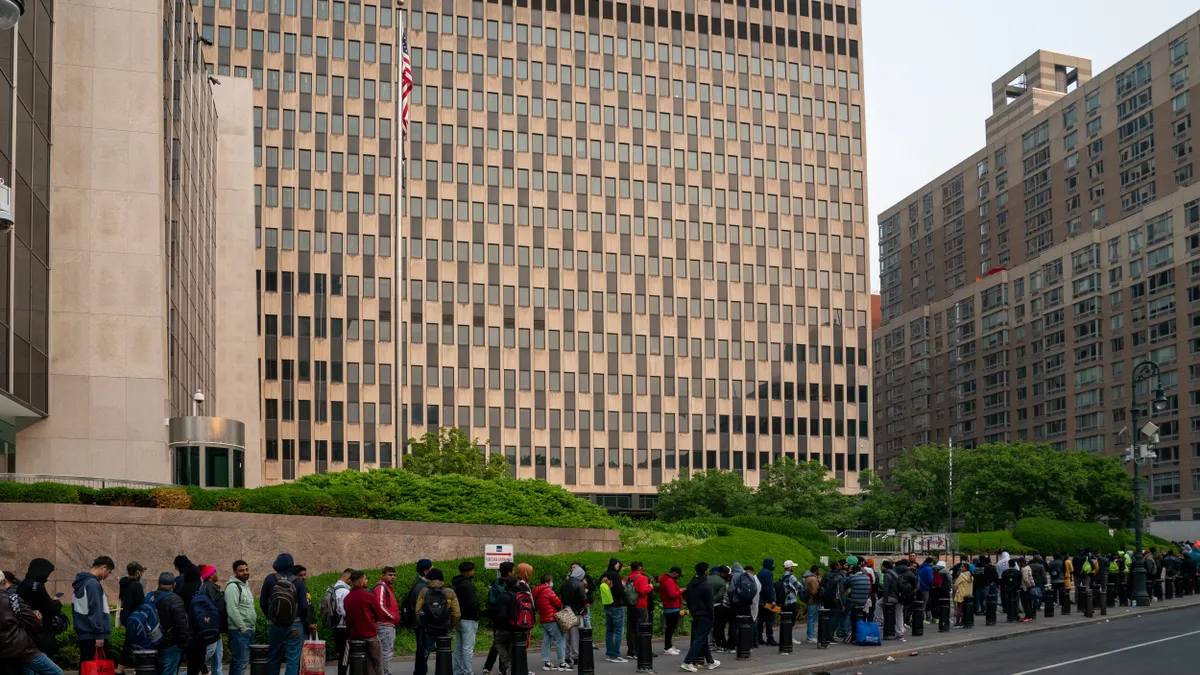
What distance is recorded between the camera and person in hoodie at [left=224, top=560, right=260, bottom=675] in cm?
1900

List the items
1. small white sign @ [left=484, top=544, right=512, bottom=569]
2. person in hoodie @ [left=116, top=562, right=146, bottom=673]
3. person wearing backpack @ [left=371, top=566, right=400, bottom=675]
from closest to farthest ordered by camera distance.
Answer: person in hoodie @ [left=116, top=562, right=146, bottom=673] < person wearing backpack @ [left=371, top=566, right=400, bottom=675] < small white sign @ [left=484, top=544, right=512, bottom=569]

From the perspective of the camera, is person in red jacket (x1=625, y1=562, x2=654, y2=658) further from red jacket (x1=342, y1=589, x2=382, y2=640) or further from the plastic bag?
the plastic bag

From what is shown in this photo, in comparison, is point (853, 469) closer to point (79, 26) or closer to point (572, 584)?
point (79, 26)

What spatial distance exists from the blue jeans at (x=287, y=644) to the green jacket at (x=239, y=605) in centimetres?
36

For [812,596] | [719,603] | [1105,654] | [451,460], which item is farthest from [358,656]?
[451,460]

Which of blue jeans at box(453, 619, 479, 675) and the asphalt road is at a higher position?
blue jeans at box(453, 619, 479, 675)

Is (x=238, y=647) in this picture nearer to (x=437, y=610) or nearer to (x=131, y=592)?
(x=131, y=592)

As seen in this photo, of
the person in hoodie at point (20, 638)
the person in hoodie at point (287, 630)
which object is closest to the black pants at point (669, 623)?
the person in hoodie at point (287, 630)

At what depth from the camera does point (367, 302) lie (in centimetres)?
10131

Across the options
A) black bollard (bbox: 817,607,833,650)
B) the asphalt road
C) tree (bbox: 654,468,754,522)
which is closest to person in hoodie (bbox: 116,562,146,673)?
the asphalt road

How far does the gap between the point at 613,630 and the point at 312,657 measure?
328 inches

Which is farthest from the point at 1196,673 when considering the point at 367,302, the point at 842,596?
the point at 367,302

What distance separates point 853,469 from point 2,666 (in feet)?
337

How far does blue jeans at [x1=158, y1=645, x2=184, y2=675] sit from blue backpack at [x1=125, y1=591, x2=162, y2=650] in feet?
0.51
